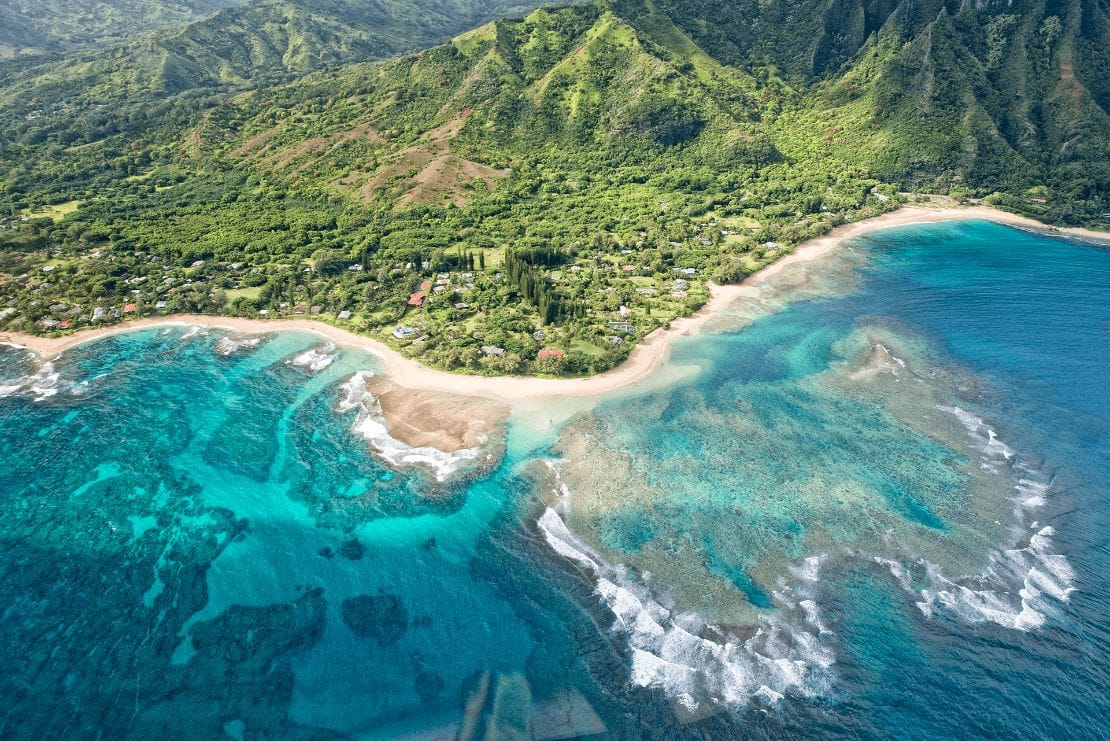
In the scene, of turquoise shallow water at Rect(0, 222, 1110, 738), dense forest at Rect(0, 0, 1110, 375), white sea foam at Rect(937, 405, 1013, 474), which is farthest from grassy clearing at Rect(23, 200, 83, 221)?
white sea foam at Rect(937, 405, 1013, 474)

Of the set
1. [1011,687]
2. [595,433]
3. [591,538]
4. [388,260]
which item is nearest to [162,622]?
[591,538]

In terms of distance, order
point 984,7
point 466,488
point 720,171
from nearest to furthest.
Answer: point 466,488 → point 720,171 → point 984,7

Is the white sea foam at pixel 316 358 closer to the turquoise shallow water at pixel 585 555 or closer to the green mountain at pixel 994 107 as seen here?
the turquoise shallow water at pixel 585 555

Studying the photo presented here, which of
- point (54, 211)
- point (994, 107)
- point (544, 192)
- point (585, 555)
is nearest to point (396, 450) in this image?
point (585, 555)

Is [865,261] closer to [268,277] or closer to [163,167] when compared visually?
[268,277]

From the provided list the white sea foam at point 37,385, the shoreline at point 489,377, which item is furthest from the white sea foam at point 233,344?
the white sea foam at point 37,385

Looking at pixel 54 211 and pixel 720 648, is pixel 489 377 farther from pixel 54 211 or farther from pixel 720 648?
pixel 54 211
